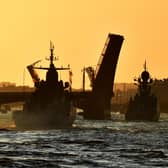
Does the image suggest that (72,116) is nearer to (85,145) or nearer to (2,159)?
(85,145)

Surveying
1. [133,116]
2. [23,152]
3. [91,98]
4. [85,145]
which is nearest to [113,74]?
[91,98]

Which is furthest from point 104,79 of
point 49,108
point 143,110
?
point 143,110

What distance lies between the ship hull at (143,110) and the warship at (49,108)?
54.9 metres

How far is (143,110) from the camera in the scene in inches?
7470

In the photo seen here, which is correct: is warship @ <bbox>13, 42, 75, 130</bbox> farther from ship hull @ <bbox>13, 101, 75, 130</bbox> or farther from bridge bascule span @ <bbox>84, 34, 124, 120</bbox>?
bridge bascule span @ <bbox>84, 34, 124, 120</bbox>

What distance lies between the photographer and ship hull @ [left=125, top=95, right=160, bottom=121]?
620ft

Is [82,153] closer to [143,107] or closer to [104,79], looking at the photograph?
[104,79]

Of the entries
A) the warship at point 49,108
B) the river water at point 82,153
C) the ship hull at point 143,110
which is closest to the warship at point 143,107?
the ship hull at point 143,110

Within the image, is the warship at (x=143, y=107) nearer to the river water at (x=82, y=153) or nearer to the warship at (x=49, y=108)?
the warship at (x=49, y=108)

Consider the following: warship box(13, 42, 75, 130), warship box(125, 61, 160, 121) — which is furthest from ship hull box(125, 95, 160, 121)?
warship box(13, 42, 75, 130)

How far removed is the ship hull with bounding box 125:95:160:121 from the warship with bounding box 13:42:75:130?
5485 cm

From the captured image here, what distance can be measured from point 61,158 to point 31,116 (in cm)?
7155

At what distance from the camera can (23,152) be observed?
63250 millimetres

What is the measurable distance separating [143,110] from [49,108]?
203 feet
